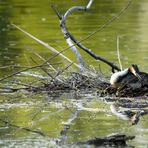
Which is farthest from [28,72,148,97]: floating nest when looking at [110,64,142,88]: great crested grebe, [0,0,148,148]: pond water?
[0,0,148,148]: pond water

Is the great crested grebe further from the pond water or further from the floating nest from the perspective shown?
the pond water

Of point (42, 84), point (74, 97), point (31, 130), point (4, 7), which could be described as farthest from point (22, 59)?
point (4, 7)

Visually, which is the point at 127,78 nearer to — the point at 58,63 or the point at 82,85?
the point at 82,85

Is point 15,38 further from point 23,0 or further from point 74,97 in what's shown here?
point 23,0

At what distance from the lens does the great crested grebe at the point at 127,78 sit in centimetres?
1285

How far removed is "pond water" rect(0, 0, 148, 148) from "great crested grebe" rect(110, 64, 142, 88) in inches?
14.1

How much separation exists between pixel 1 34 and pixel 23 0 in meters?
12.1

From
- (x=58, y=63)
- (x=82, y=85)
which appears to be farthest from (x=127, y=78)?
(x=58, y=63)

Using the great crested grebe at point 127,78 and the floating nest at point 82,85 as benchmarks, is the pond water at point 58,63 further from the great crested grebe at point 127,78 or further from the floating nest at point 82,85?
the great crested grebe at point 127,78

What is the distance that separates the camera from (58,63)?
12969 mm

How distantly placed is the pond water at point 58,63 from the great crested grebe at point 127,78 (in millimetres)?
359

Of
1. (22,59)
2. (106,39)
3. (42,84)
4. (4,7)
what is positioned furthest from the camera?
(4,7)

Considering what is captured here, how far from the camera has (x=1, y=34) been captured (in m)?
23.6

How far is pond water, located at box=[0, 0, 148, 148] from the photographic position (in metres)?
10.6
